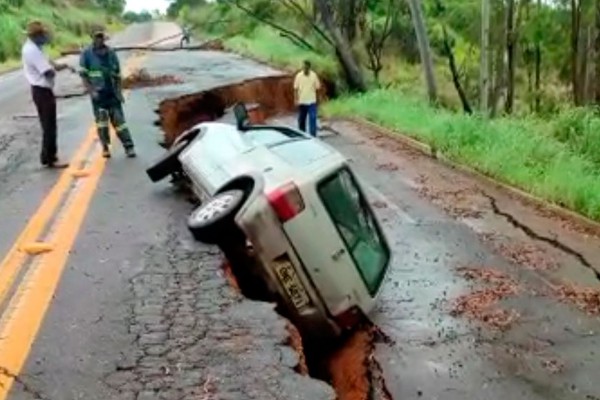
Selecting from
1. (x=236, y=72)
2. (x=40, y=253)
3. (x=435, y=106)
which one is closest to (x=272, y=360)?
(x=40, y=253)

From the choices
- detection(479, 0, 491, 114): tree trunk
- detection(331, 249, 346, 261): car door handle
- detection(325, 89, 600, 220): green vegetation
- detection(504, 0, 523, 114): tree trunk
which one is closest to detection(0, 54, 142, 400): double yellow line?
detection(331, 249, 346, 261): car door handle

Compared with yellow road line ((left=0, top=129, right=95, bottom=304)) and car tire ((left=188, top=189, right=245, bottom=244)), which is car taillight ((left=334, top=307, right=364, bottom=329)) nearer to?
car tire ((left=188, top=189, right=245, bottom=244))

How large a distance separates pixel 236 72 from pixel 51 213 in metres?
20.8

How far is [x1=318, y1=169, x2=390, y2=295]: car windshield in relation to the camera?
23.1ft

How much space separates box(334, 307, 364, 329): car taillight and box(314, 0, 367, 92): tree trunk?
68.7 ft

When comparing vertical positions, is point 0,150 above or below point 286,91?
above

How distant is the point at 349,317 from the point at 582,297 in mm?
3193

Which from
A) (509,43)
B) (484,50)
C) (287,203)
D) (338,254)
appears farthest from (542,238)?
(509,43)

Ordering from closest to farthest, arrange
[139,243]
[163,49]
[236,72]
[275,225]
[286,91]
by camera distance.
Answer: [275,225] → [139,243] → [286,91] → [236,72] → [163,49]

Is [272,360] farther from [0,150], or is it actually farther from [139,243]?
[0,150]

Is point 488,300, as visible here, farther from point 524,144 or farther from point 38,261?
point 524,144

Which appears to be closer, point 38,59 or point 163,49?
point 38,59

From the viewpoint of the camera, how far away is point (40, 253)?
24.2ft

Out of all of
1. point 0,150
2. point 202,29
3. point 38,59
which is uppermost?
point 38,59
